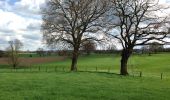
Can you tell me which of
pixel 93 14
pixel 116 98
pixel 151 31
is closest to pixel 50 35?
pixel 93 14

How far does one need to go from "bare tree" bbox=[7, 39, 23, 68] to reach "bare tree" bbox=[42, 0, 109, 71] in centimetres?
3788

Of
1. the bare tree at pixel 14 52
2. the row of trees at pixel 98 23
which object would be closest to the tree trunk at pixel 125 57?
the row of trees at pixel 98 23

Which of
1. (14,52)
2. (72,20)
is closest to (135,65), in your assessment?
(14,52)

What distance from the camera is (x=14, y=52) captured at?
97312 millimetres

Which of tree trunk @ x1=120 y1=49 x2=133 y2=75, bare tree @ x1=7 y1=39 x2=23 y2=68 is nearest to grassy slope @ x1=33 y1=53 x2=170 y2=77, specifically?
bare tree @ x1=7 y1=39 x2=23 y2=68

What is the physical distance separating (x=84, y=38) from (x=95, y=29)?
2.82 meters

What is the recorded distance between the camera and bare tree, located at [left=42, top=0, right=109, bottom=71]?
5444cm

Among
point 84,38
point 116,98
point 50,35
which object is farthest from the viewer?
point 84,38

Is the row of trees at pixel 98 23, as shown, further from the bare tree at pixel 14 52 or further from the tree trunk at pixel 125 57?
the bare tree at pixel 14 52

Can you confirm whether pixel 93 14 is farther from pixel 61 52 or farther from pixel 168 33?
pixel 168 33

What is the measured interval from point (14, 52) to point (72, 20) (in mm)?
44508

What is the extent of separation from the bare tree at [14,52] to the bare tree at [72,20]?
37.9m

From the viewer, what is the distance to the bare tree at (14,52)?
309ft

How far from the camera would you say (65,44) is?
56.9m
